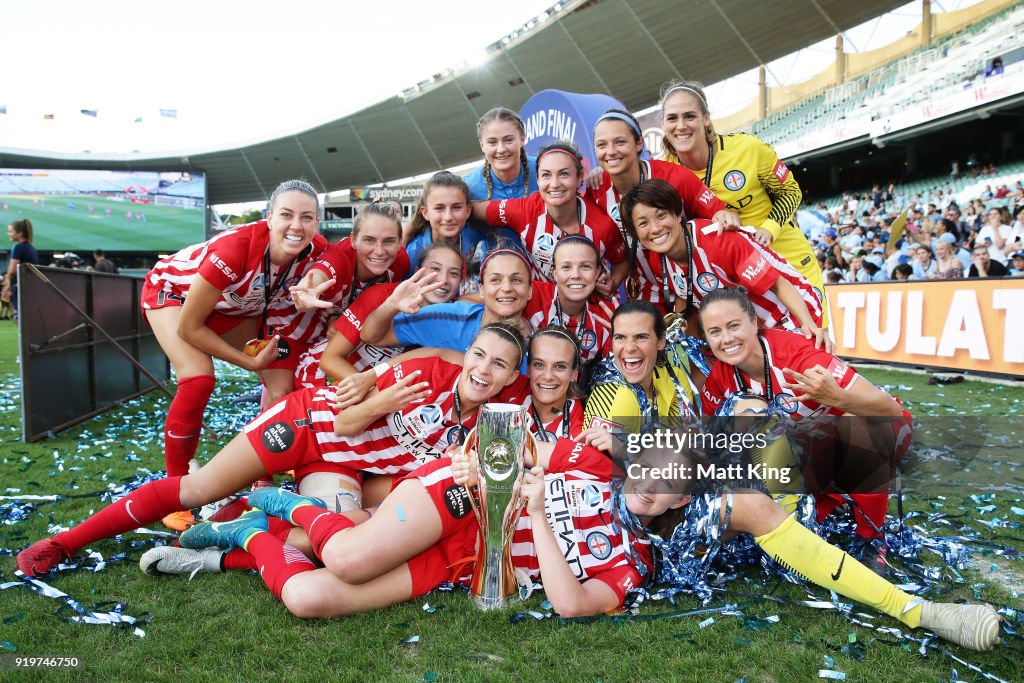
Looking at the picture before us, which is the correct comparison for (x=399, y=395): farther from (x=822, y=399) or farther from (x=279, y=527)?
(x=822, y=399)

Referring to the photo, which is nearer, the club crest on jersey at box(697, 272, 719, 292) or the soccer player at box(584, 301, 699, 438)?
the soccer player at box(584, 301, 699, 438)

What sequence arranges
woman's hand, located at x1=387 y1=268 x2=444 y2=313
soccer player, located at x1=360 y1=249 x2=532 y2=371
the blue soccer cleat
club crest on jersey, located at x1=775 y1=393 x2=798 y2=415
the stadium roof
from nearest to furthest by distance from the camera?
1. the blue soccer cleat
2. club crest on jersey, located at x1=775 y1=393 x2=798 y2=415
3. soccer player, located at x1=360 y1=249 x2=532 y2=371
4. woman's hand, located at x1=387 y1=268 x2=444 y2=313
5. the stadium roof

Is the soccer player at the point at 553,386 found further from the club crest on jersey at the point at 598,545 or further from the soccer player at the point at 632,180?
the soccer player at the point at 632,180

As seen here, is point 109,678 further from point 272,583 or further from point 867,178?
point 867,178

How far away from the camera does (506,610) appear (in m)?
2.48

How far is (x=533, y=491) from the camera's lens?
236 centimetres

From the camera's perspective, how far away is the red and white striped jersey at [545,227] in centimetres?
385

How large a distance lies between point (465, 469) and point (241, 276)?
81.4 inches

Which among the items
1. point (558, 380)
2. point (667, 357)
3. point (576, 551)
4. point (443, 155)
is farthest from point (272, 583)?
point (443, 155)

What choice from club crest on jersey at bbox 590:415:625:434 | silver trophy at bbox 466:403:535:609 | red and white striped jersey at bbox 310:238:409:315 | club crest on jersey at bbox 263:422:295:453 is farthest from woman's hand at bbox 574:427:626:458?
red and white striped jersey at bbox 310:238:409:315

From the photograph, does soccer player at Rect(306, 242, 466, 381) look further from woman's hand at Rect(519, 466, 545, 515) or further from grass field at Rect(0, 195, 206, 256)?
grass field at Rect(0, 195, 206, 256)

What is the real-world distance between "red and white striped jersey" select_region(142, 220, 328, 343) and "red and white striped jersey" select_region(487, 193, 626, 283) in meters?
1.15

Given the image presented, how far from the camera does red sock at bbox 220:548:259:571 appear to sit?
2.84 metres

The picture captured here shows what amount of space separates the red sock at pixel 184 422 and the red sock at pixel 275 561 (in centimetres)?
123
